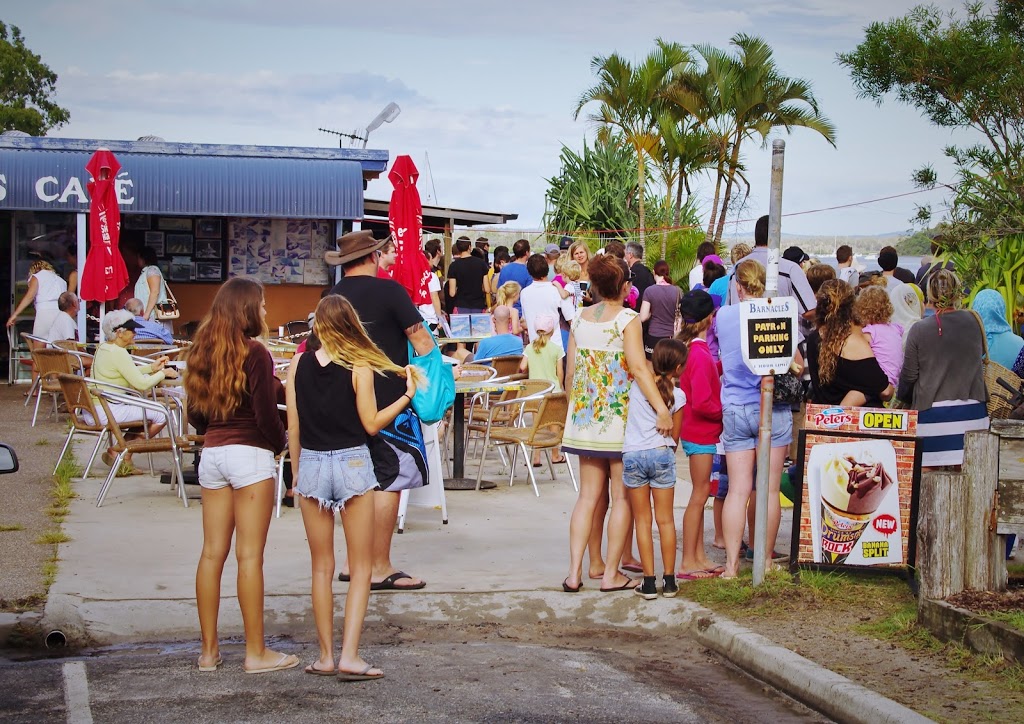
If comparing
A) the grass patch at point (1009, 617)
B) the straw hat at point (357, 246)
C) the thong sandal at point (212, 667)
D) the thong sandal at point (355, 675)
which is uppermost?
the straw hat at point (357, 246)

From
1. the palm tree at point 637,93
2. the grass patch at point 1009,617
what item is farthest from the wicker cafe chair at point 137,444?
the palm tree at point 637,93

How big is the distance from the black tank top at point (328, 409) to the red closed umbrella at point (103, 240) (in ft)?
33.1

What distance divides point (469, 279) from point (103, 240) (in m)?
4.82

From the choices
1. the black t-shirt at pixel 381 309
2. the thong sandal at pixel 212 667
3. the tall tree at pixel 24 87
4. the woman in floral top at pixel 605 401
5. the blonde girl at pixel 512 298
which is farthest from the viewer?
the tall tree at pixel 24 87

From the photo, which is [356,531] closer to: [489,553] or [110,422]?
[489,553]

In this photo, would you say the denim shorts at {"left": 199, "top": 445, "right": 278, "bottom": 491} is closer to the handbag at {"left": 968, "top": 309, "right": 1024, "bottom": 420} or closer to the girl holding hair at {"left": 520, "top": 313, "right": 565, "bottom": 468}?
the handbag at {"left": 968, "top": 309, "right": 1024, "bottom": 420}

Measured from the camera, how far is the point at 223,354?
5.42 meters

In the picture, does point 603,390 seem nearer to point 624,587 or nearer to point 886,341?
point 624,587

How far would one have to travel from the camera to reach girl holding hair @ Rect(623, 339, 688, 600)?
672cm

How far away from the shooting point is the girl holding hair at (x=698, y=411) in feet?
23.8

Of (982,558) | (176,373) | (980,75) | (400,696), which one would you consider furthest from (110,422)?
(980,75)

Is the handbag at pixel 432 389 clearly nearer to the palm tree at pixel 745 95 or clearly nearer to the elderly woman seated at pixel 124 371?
the elderly woman seated at pixel 124 371

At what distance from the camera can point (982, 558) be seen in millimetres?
6184

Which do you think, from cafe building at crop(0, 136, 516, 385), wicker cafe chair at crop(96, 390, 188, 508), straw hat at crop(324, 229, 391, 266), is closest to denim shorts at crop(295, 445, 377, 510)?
straw hat at crop(324, 229, 391, 266)
